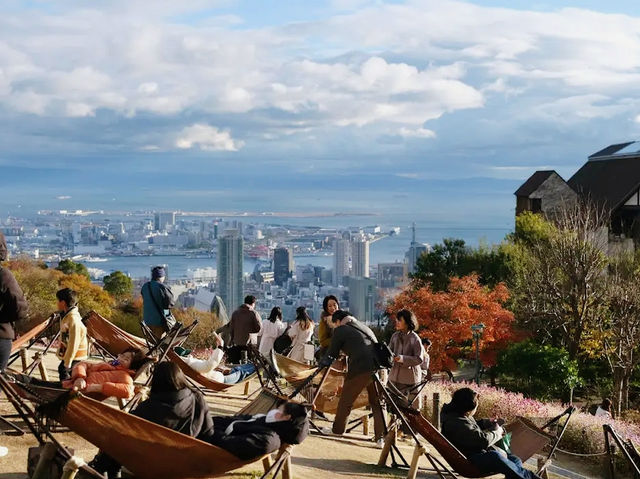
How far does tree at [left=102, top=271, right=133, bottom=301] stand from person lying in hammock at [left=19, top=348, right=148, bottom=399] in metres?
30.8

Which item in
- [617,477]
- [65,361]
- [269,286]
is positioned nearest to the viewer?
[65,361]


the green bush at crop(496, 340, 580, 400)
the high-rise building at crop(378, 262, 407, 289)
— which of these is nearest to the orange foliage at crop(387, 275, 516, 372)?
the green bush at crop(496, 340, 580, 400)

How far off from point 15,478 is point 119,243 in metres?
111

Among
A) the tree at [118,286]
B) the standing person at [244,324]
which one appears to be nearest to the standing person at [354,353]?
the standing person at [244,324]

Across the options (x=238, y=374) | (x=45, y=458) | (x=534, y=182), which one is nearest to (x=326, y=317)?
(x=238, y=374)

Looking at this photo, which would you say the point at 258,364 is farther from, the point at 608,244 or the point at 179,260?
the point at 179,260

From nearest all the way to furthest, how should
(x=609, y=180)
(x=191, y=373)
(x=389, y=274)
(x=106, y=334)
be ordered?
(x=191, y=373), (x=106, y=334), (x=609, y=180), (x=389, y=274)

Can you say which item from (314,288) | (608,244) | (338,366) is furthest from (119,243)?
(338,366)

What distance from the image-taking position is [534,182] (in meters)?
44.2

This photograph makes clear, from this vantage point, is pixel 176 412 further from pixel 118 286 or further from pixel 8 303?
pixel 118 286

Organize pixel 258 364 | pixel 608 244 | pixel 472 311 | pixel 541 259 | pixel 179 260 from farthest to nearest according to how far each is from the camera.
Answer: pixel 179 260, pixel 608 244, pixel 541 259, pixel 472 311, pixel 258 364

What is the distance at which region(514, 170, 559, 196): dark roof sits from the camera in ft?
143

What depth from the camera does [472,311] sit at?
2323 centimetres

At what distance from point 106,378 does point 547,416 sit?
27.1 feet
